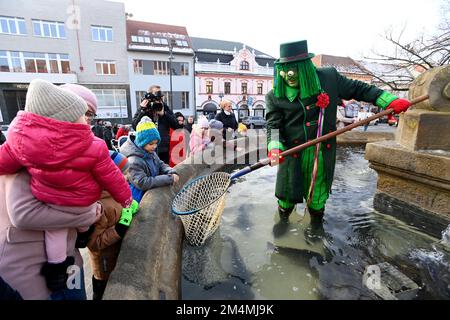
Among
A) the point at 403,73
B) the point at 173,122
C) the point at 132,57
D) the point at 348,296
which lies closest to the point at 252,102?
the point at 132,57

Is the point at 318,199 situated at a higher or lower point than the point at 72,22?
lower

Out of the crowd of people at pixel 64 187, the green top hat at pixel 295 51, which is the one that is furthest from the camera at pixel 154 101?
the green top hat at pixel 295 51

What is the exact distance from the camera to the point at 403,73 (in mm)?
12281

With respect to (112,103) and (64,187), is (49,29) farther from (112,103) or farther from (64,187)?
(64,187)

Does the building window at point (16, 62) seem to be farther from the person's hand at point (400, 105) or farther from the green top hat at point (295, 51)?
the person's hand at point (400, 105)

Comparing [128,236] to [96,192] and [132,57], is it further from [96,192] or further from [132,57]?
[132,57]

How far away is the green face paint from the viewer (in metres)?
2.35

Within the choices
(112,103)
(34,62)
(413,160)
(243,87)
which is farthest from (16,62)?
(413,160)

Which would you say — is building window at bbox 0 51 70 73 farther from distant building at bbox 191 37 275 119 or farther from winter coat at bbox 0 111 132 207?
winter coat at bbox 0 111 132 207

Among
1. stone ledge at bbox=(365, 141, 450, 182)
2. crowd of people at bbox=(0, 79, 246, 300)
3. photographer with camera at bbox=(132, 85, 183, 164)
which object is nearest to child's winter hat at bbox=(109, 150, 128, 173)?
crowd of people at bbox=(0, 79, 246, 300)

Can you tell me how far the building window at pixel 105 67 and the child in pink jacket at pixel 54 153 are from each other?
2677 cm

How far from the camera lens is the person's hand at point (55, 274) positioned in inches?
52.5

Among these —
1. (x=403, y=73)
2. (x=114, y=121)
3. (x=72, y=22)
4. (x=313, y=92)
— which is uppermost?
(x=72, y=22)
